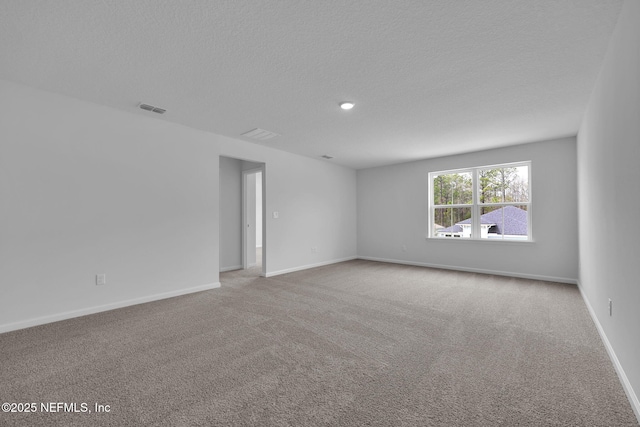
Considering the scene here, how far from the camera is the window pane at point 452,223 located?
224 inches

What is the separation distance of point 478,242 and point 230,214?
508 centimetres

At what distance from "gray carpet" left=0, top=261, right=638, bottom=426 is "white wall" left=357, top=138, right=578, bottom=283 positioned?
140 cm

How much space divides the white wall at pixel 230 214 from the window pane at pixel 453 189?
14.3ft

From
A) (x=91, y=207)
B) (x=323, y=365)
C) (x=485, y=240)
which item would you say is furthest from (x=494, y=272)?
(x=91, y=207)

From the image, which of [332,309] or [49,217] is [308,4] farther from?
[49,217]

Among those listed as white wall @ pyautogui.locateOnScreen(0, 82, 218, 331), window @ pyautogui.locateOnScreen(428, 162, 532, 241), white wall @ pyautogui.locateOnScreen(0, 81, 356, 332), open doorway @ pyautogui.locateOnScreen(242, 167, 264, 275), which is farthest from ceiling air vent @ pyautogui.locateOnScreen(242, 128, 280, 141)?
window @ pyautogui.locateOnScreen(428, 162, 532, 241)

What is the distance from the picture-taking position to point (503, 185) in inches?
207

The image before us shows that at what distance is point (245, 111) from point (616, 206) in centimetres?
361

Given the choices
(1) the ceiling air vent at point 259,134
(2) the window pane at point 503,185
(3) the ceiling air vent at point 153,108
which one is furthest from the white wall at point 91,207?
(2) the window pane at point 503,185

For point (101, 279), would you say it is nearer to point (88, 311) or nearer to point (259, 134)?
point (88, 311)

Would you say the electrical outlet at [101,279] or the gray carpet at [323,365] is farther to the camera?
the electrical outlet at [101,279]

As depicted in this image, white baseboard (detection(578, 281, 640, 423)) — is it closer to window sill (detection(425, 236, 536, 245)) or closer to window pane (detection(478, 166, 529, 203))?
window sill (detection(425, 236, 536, 245))

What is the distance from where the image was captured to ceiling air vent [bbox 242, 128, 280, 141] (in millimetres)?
4270

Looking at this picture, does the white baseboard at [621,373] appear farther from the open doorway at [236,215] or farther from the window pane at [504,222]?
the open doorway at [236,215]
